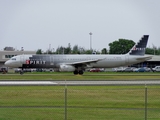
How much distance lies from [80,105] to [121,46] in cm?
15202

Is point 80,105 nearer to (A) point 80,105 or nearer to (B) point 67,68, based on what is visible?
(A) point 80,105

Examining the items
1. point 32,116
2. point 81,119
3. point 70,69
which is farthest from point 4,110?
point 70,69

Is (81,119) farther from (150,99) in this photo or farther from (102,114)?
(150,99)

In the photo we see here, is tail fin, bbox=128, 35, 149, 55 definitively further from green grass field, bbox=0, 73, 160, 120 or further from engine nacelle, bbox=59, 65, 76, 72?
green grass field, bbox=0, 73, 160, 120

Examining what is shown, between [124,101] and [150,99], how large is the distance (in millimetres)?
2429

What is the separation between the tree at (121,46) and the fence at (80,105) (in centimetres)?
14509

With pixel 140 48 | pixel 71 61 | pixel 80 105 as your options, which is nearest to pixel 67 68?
pixel 71 61

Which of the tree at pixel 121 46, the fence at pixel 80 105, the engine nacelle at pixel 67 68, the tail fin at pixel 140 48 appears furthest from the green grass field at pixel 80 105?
the tree at pixel 121 46

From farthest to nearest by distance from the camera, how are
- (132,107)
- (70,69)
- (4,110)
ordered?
1. (70,69)
2. (132,107)
3. (4,110)

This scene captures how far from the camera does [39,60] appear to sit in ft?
225

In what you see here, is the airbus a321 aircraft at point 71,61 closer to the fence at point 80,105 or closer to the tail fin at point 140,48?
the tail fin at point 140,48

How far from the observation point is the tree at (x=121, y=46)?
560ft

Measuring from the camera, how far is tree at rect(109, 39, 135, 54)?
17075 centimetres

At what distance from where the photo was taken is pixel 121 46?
566 ft
